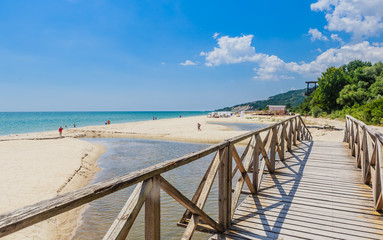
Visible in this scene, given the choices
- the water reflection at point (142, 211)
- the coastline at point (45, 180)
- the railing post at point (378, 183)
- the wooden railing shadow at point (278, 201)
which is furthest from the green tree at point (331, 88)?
the railing post at point (378, 183)

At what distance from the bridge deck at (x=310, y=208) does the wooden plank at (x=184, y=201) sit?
219 mm

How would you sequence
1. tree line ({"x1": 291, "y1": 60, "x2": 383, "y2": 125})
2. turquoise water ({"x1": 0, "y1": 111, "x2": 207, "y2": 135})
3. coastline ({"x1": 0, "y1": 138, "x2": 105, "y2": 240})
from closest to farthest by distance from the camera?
coastline ({"x1": 0, "y1": 138, "x2": 105, "y2": 240}) < tree line ({"x1": 291, "y1": 60, "x2": 383, "y2": 125}) < turquoise water ({"x1": 0, "y1": 111, "x2": 207, "y2": 135})

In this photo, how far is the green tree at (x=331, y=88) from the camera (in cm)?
4103

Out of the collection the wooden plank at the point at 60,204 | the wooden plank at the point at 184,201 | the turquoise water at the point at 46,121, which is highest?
the wooden plank at the point at 60,204

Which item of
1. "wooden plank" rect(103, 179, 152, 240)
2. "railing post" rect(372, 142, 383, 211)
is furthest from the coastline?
"railing post" rect(372, 142, 383, 211)

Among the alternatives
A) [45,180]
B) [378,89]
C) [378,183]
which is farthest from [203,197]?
[378,89]

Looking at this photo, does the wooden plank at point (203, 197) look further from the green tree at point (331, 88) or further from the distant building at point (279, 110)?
the distant building at point (279, 110)

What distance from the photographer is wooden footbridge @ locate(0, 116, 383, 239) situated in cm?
169

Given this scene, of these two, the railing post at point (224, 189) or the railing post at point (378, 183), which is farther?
the railing post at point (378, 183)

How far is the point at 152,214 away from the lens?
2041mm

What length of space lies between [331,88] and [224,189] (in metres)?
45.4

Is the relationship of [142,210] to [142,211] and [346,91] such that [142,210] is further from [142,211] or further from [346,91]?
[346,91]

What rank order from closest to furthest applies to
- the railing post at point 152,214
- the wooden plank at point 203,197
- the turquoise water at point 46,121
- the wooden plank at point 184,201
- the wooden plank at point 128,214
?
the wooden plank at point 128,214 → the railing post at point 152,214 → the wooden plank at point 184,201 → the wooden plank at point 203,197 → the turquoise water at point 46,121

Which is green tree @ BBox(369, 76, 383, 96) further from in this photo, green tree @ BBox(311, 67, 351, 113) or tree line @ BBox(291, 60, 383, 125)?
green tree @ BBox(311, 67, 351, 113)
